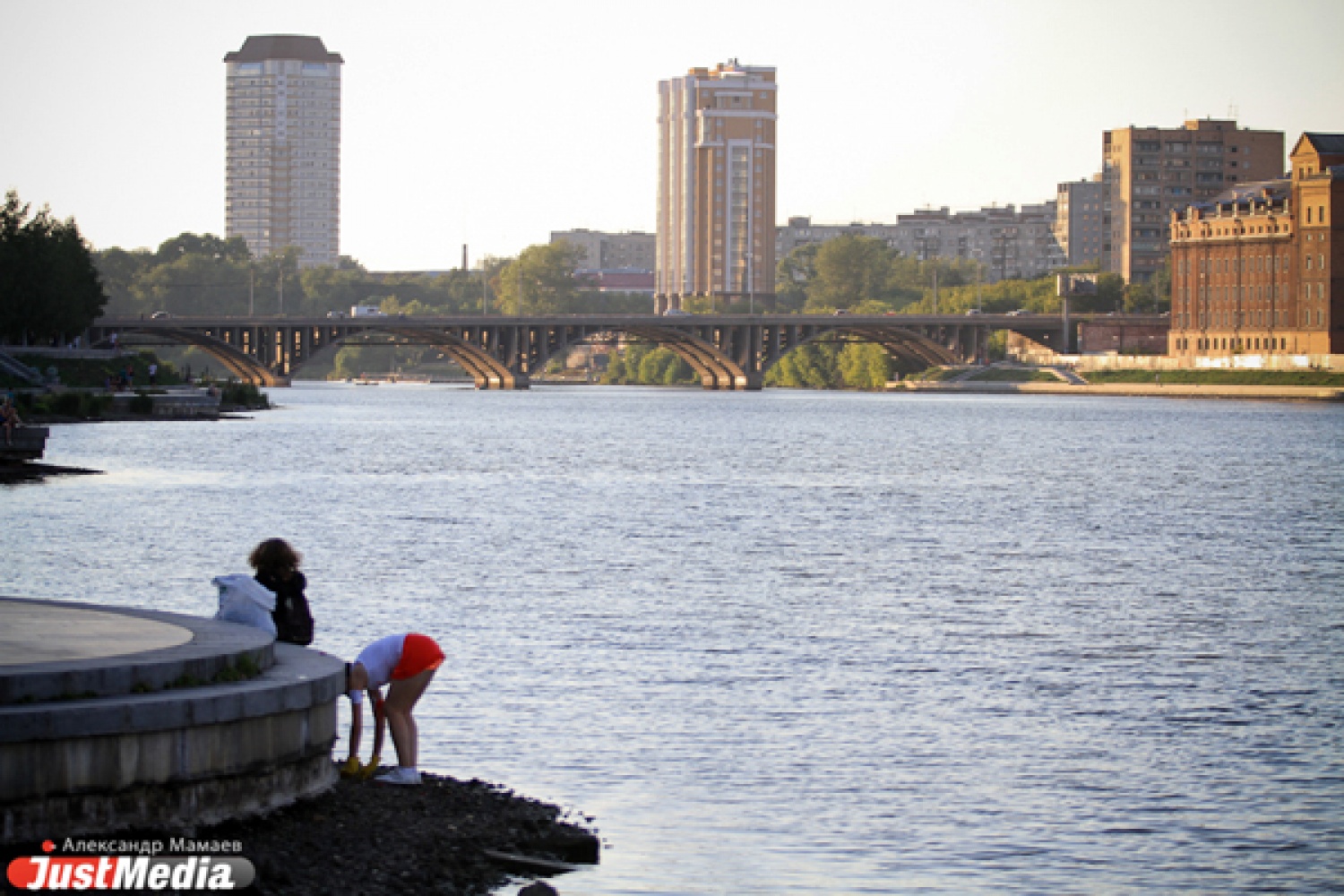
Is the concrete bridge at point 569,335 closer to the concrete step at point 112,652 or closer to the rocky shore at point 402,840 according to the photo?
the concrete step at point 112,652

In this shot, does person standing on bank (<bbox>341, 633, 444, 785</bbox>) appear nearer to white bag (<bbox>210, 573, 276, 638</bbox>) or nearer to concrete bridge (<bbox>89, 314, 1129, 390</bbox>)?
white bag (<bbox>210, 573, 276, 638</bbox>)

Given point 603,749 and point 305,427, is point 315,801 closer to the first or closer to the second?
point 603,749

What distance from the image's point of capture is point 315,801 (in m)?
13.8

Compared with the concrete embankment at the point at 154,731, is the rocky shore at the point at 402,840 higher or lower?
lower

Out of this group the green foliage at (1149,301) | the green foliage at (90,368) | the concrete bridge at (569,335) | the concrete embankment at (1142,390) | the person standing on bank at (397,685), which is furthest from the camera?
the green foliage at (1149,301)

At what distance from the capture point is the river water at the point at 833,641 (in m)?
15.1

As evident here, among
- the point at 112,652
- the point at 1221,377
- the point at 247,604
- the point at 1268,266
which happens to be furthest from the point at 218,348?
the point at 112,652

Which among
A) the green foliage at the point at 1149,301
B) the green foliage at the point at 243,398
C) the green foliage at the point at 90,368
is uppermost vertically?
the green foliage at the point at 1149,301

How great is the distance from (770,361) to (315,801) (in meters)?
161

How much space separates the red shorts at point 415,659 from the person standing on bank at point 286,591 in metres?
1.07

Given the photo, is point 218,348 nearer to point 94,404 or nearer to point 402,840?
point 94,404
